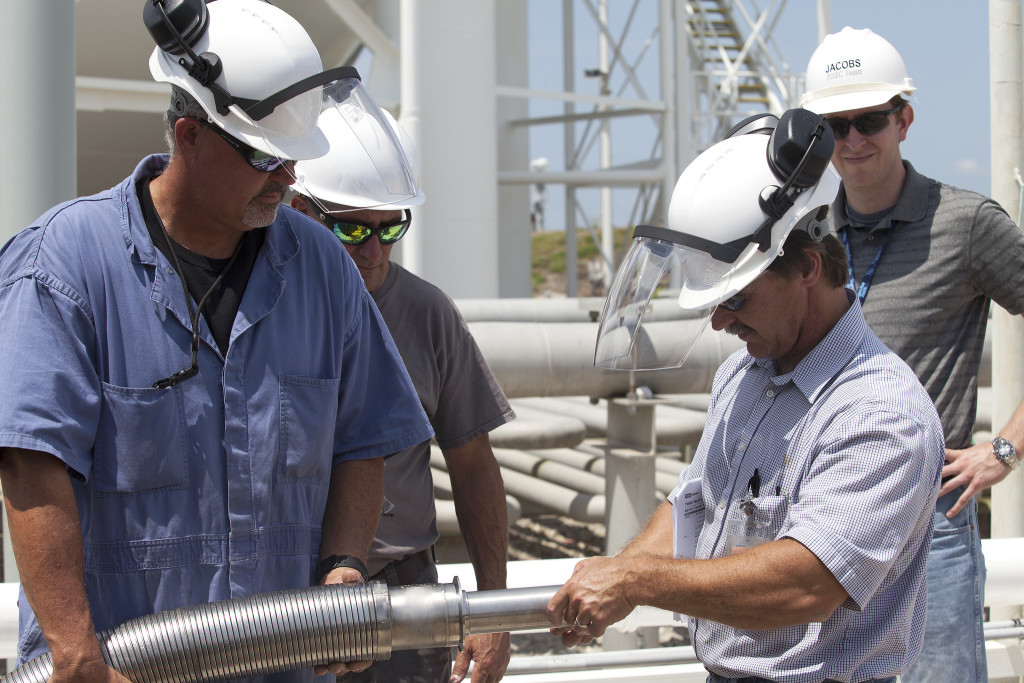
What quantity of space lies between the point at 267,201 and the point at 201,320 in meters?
0.25

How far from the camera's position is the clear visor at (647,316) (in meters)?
2.04

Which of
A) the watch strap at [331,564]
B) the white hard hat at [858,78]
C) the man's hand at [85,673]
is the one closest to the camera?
the man's hand at [85,673]

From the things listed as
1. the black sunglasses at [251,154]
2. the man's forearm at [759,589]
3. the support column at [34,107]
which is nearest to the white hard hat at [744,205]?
the man's forearm at [759,589]

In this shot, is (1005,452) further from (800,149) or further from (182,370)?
(182,370)

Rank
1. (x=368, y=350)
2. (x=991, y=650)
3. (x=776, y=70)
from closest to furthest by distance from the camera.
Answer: (x=368, y=350)
(x=991, y=650)
(x=776, y=70)

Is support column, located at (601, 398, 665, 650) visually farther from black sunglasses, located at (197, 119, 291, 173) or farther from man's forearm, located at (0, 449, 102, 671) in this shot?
man's forearm, located at (0, 449, 102, 671)

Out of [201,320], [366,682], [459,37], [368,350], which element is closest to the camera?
[201,320]

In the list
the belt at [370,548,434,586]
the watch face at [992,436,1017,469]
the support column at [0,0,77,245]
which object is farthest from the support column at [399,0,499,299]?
the watch face at [992,436,1017,469]

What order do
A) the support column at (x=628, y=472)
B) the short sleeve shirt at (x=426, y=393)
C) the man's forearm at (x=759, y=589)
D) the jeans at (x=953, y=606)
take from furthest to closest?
1. the support column at (x=628, y=472)
2. the short sleeve shirt at (x=426, y=393)
3. the jeans at (x=953, y=606)
4. the man's forearm at (x=759, y=589)

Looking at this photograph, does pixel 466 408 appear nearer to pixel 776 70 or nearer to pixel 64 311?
pixel 64 311

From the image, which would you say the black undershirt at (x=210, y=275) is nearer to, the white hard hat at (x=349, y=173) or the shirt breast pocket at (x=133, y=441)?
the shirt breast pocket at (x=133, y=441)

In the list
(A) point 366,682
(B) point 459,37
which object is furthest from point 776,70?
(A) point 366,682

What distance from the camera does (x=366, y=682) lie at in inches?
100

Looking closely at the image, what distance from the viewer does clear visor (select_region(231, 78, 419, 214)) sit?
5.98 feet
